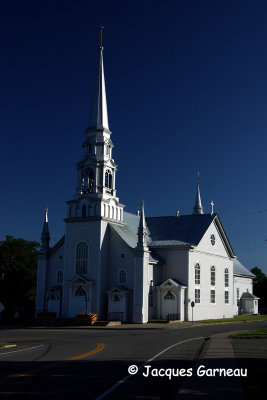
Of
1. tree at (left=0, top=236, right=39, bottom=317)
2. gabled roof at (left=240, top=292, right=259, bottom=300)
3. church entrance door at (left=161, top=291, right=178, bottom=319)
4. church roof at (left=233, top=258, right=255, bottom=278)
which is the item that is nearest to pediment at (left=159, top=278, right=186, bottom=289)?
church entrance door at (left=161, top=291, right=178, bottom=319)

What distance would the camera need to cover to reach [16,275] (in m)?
59.4

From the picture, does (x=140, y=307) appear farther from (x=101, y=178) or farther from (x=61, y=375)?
(x=61, y=375)

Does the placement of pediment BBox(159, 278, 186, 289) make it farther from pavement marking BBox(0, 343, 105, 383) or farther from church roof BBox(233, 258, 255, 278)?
pavement marking BBox(0, 343, 105, 383)

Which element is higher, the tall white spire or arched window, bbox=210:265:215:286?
the tall white spire

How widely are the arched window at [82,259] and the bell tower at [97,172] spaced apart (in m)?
2.96

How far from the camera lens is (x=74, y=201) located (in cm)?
4847

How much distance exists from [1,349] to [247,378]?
1219cm

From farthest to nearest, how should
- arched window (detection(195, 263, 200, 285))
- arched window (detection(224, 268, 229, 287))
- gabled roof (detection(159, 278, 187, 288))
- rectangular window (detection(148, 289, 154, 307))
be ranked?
arched window (detection(224, 268, 229, 287))
arched window (detection(195, 263, 200, 285))
gabled roof (detection(159, 278, 187, 288))
rectangular window (detection(148, 289, 154, 307))

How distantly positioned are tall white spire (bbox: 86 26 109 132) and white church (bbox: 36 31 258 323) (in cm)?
10

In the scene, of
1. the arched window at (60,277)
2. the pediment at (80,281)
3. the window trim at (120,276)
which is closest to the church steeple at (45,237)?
the arched window at (60,277)

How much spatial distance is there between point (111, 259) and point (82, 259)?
2.74 meters

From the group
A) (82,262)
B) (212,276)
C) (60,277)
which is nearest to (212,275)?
(212,276)

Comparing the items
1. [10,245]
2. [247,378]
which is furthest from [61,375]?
[10,245]

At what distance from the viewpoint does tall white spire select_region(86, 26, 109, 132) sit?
50197mm
